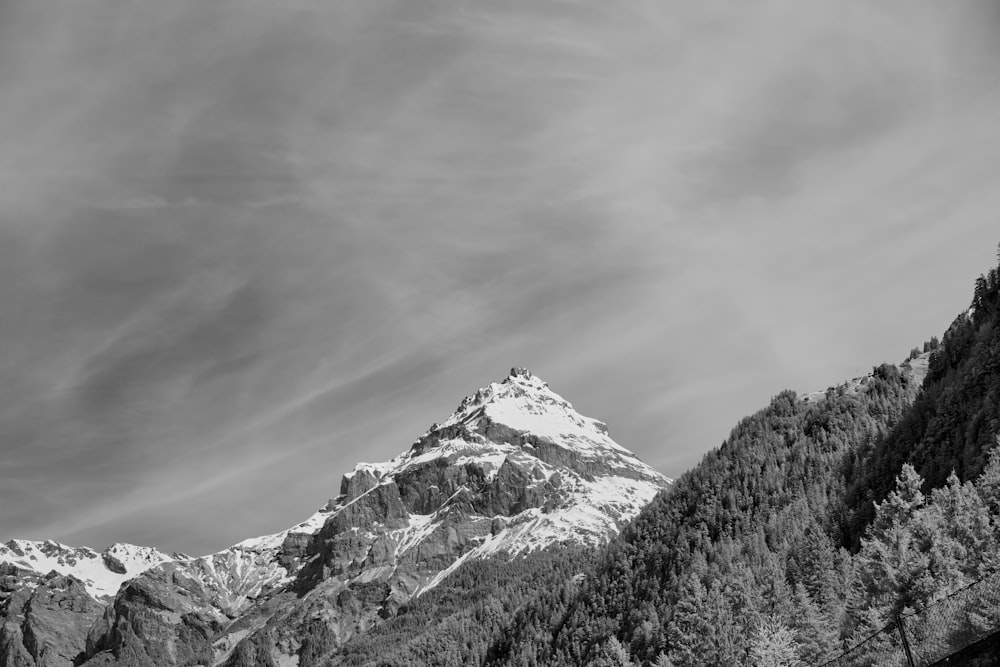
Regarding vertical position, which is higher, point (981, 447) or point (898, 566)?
point (981, 447)

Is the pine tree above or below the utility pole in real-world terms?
above

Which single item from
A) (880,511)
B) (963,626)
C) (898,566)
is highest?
(880,511)

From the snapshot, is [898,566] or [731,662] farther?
[731,662]

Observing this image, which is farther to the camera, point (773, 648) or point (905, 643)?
point (773, 648)

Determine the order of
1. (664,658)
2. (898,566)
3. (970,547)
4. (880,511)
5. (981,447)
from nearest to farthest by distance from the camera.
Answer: (898,566) → (970,547) → (880,511) → (664,658) → (981,447)

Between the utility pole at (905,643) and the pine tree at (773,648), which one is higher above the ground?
the pine tree at (773,648)

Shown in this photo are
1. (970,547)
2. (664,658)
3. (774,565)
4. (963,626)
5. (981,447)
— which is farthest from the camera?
(774,565)

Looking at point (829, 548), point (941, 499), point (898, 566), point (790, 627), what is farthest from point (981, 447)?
point (898, 566)

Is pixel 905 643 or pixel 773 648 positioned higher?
pixel 773 648

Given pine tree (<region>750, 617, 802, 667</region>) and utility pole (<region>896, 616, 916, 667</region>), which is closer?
utility pole (<region>896, 616, 916, 667</region>)

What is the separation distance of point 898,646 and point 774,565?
494 feet

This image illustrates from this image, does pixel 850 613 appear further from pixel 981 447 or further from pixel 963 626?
pixel 981 447

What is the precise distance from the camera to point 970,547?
8650cm

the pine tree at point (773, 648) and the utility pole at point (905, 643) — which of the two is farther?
the pine tree at point (773, 648)
